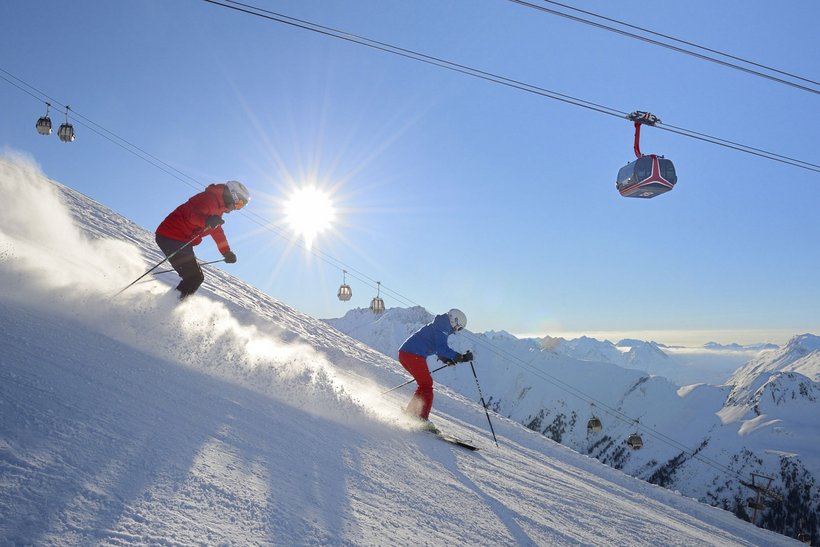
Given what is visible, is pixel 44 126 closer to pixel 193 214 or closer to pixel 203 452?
pixel 193 214

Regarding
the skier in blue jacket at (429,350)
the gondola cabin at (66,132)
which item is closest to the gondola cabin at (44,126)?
the gondola cabin at (66,132)

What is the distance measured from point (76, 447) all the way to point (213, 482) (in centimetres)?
75

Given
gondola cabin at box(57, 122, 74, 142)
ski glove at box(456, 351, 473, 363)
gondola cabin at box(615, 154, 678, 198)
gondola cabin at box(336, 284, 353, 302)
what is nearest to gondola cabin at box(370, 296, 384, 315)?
gondola cabin at box(336, 284, 353, 302)

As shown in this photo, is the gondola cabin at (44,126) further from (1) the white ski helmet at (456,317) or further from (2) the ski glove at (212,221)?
(1) the white ski helmet at (456,317)

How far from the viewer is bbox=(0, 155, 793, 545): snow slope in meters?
2.19

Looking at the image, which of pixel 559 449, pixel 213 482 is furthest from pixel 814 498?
pixel 213 482

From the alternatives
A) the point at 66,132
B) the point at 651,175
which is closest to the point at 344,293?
the point at 66,132

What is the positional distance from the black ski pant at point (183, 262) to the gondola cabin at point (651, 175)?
1182 cm

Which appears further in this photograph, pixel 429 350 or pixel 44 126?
pixel 44 126

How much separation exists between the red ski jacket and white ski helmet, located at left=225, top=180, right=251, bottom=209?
156 mm

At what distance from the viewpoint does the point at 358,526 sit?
114 inches

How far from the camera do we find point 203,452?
3043mm

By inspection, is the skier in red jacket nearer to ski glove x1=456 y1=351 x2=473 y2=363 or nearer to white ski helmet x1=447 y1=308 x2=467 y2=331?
white ski helmet x1=447 y1=308 x2=467 y2=331

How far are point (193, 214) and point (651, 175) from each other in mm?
11982
